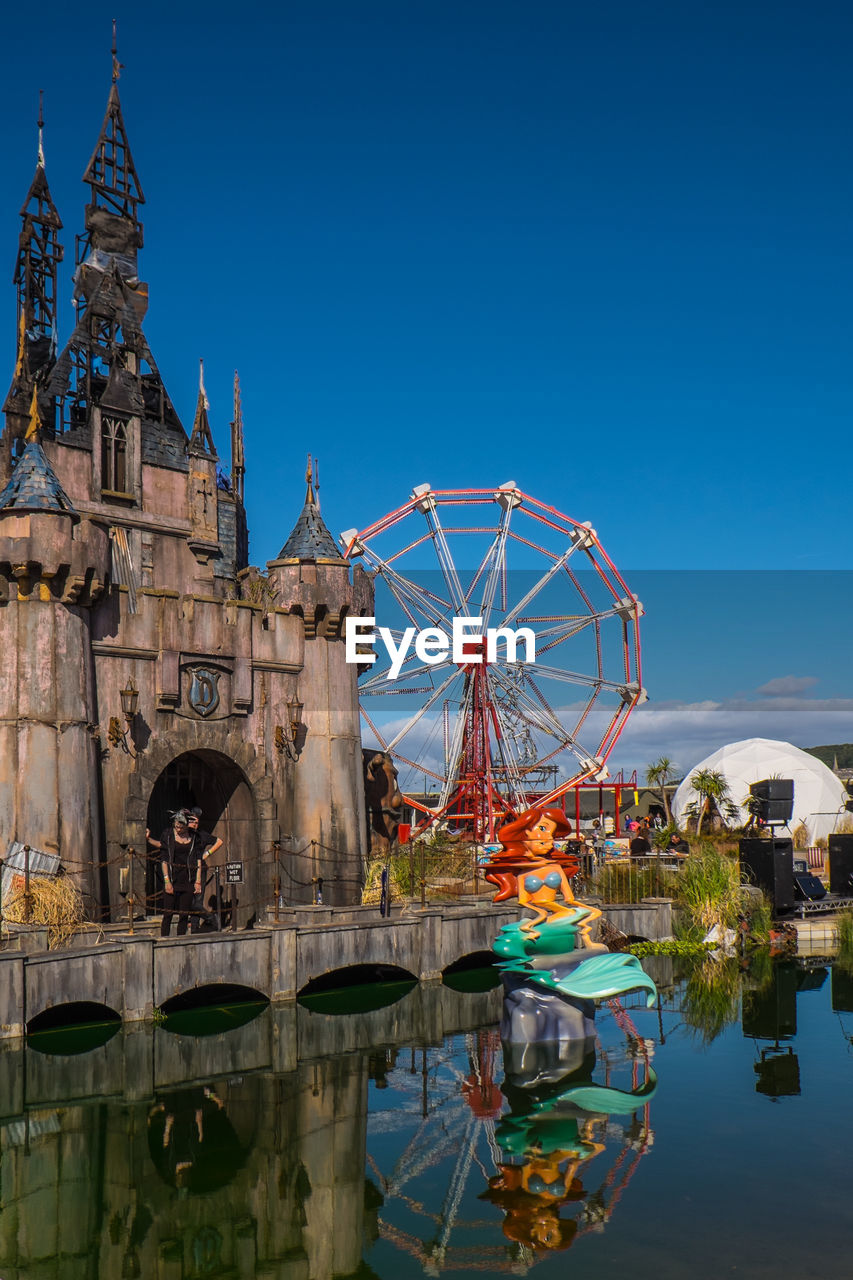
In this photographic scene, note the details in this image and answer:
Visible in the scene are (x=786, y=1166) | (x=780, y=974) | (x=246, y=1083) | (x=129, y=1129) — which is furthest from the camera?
(x=780, y=974)

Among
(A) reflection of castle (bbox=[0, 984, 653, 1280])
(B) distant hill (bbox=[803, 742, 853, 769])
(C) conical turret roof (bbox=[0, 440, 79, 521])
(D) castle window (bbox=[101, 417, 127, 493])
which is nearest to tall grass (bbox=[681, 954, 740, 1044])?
(A) reflection of castle (bbox=[0, 984, 653, 1280])

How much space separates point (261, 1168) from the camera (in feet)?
39.7

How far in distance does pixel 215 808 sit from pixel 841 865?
1843 centimetres

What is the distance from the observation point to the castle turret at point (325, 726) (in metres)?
25.0

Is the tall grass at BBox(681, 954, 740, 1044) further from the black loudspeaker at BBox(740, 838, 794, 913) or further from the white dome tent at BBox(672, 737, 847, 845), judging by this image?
the white dome tent at BBox(672, 737, 847, 845)

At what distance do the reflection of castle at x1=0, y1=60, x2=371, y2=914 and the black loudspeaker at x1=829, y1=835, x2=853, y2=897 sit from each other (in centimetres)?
1530

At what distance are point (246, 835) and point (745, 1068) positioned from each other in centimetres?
1168

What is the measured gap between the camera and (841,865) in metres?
33.7

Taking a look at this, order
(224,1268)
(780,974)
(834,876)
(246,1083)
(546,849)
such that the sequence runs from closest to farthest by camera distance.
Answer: (224,1268), (246,1083), (546,849), (780,974), (834,876)

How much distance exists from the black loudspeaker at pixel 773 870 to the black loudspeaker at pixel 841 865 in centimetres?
434

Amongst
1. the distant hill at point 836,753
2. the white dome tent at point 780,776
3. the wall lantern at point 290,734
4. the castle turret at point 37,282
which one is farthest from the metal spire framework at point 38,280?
the distant hill at point 836,753

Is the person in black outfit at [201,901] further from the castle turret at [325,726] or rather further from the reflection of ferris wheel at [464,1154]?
the reflection of ferris wheel at [464,1154]

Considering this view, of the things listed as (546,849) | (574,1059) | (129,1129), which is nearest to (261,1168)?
(129,1129)

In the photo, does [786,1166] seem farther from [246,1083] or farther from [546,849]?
[246,1083]
